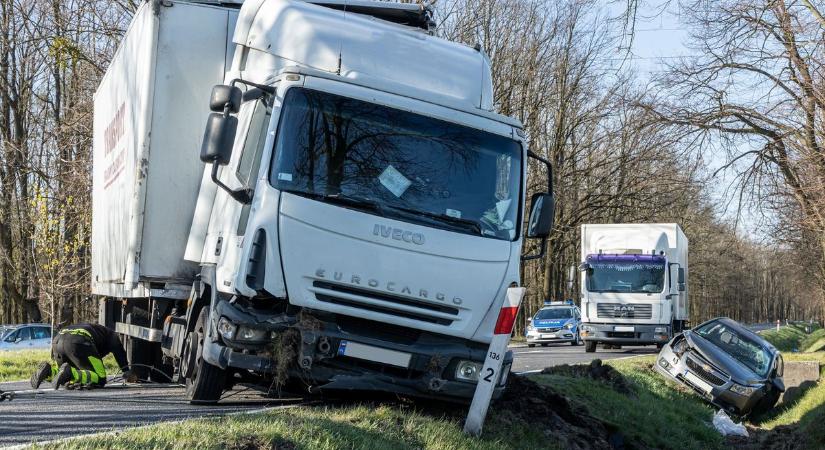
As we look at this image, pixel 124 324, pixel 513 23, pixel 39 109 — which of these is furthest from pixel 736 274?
pixel 124 324

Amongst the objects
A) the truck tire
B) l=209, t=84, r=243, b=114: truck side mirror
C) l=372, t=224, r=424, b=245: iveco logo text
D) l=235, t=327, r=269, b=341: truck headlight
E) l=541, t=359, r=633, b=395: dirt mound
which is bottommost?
l=541, t=359, r=633, b=395: dirt mound

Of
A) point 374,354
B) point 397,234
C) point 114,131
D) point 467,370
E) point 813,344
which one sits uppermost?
point 114,131

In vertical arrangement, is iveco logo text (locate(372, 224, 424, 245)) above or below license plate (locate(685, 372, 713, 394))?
above

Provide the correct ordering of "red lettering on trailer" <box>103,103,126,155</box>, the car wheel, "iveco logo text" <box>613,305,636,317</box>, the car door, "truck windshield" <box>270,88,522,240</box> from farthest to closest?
1. the car wheel
2. the car door
3. "iveco logo text" <box>613,305,636,317</box>
4. "red lettering on trailer" <box>103,103,126,155</box>
5. "truck windshield" <box>270,88,522,240</box>

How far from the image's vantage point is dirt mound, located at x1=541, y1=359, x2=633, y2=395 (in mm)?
15328

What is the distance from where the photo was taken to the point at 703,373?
18.4 meters

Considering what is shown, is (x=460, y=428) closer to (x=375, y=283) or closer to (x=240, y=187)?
(x=375, y=283)

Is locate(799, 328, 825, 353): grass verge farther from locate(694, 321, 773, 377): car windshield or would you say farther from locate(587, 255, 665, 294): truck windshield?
locate(694, 321, 773, 377): car windshield

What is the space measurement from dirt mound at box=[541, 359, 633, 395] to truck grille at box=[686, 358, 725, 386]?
303cm

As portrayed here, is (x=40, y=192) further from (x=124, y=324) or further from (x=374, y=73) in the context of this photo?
(x=374, y=73)

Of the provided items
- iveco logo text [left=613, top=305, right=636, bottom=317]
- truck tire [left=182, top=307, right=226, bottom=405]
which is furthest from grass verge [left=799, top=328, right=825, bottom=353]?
truck tire [left=182, top=307, right=226, bottom=405]

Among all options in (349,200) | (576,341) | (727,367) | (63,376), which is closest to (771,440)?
(727,367)

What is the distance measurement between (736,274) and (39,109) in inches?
2085

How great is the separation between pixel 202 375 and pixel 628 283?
20.4 m
